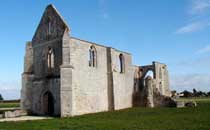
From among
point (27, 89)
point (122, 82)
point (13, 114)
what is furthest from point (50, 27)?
point (122, 82)

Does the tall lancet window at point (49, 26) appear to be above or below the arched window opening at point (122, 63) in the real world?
above

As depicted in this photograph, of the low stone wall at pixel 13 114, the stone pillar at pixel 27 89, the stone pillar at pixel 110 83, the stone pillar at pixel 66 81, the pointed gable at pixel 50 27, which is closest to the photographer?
the stone pillar at pixel 66 81

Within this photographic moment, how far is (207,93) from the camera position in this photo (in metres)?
74.3

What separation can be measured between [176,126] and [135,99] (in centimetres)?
1916

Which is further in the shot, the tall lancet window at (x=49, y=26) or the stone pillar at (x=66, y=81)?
the tall lancet window at (x=49, y=26)

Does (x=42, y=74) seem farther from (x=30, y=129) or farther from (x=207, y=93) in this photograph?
(x=207, y=93)

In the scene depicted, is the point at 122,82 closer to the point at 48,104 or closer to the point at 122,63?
→ the point at 122,63

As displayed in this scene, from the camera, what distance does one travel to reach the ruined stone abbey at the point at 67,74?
2286 centimetres

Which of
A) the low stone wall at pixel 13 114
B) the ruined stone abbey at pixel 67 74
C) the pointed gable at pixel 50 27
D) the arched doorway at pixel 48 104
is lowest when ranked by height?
the low stone wall at pixel 13 114

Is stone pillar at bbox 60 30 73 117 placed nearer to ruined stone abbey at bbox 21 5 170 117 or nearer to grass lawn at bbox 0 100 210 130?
ruined stone abbey at bbox 21 5 170 117

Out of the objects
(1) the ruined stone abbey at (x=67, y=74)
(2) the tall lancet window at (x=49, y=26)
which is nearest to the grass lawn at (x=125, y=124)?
(1) the ruined stone abbey at (x=67, y=74)

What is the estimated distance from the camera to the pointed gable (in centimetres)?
2425

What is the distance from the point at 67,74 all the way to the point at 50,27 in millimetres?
5239

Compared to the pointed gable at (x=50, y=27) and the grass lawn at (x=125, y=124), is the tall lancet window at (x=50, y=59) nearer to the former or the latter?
the pointed gable at (x=50, y=27)
